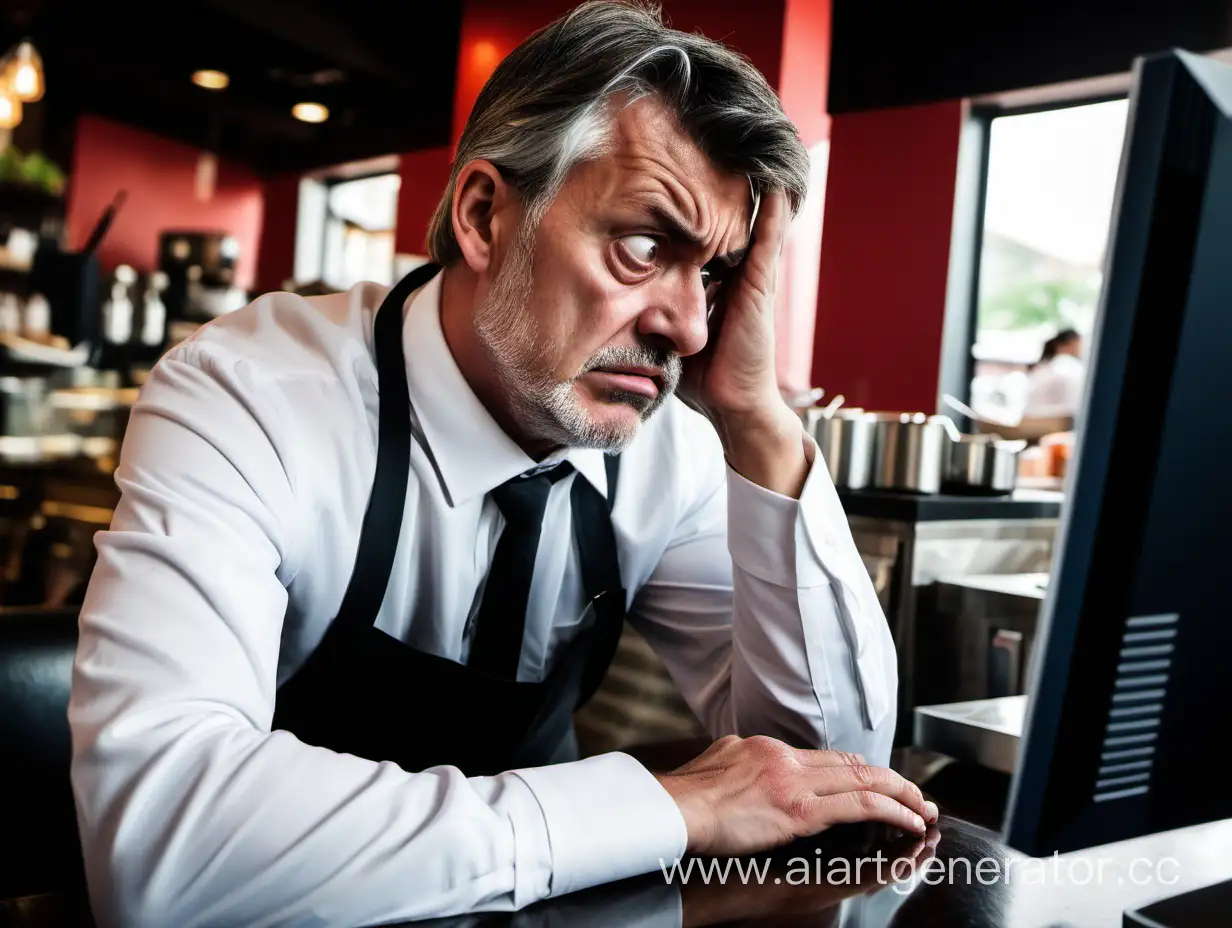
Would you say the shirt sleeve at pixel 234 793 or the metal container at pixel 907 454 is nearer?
the shirt sleeve at pixel 234 793

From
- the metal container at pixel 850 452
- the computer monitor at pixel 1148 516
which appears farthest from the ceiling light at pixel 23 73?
the computer monitor at pixel 1148 516

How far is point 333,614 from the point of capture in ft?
3.59

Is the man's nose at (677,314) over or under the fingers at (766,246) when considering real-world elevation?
under

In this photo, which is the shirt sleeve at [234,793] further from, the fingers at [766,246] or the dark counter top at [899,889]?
the fingers at [766,246]

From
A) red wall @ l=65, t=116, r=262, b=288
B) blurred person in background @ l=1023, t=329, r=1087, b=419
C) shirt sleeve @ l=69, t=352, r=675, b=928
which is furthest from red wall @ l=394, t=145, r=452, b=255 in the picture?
shirt sleeve @ l=69, t=352, r=675, b=928

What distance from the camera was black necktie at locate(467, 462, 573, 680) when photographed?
115 centimetres

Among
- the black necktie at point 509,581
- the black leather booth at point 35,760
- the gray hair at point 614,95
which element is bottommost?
the black leather booth at point 35,760

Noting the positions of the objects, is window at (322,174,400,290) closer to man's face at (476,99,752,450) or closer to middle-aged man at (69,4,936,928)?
middle-aged man at (69,4,936,928)

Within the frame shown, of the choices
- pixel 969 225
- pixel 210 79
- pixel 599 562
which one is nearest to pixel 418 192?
pixel 210 79

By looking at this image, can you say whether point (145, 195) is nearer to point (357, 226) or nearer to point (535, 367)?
point (357, 226)

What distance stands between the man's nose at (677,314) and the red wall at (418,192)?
6200mm

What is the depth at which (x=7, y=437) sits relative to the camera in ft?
14.5

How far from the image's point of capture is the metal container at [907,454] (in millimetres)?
1998

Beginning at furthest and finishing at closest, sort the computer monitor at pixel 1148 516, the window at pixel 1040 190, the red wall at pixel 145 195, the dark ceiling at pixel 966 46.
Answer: the red wall at pixel 145 195 < the window at pixel 1040 190 < the dark ceiling at pixel 966 46 < the computer monitor at pixel 1148 516
